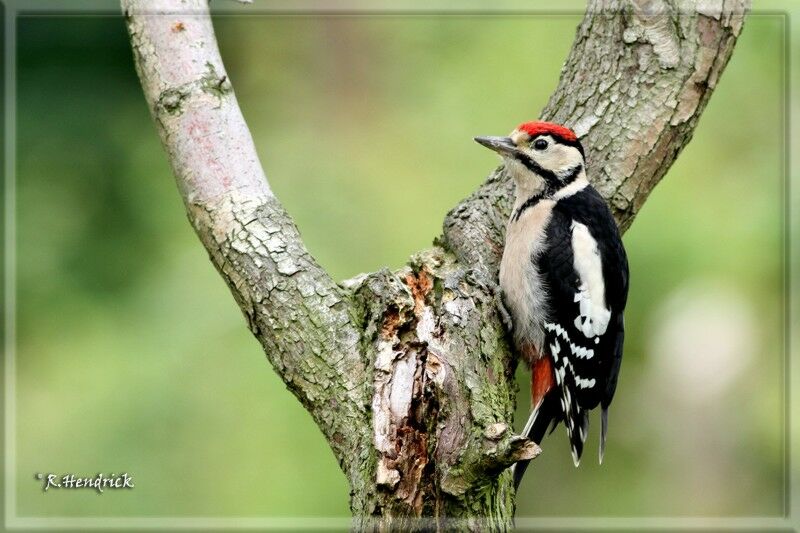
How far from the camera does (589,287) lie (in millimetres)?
2658

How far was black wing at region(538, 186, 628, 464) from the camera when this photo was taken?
8.63 ft

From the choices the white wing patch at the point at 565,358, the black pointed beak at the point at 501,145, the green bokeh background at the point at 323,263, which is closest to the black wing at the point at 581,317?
the white wing patch at the point at 565,358

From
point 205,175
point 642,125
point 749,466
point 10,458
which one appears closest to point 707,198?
point 749,466

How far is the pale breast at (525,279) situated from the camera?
2.59 m

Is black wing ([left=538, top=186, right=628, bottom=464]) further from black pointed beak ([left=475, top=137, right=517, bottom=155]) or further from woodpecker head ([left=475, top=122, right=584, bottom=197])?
black pointed beak ([left=475, top=137, right=517, bottom=155])

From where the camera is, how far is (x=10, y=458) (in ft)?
12.0

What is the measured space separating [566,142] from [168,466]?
2558mm

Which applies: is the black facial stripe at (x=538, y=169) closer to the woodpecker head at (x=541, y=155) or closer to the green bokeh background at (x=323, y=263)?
the woodpecker head at (x=541, y=155)

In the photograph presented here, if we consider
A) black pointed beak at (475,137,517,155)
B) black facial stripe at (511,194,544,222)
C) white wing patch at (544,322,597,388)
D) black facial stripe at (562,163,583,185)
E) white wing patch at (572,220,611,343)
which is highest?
black pointed beak at (475,137,517,155)

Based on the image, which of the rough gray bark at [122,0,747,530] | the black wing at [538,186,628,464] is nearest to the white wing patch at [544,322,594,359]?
the black wing at [538,186,628,464]

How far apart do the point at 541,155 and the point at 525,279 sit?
45 cm

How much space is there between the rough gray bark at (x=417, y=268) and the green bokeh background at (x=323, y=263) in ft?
4.71

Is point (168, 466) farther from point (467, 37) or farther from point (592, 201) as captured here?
point (467, 37)

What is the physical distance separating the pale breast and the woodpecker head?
0.59 ft
